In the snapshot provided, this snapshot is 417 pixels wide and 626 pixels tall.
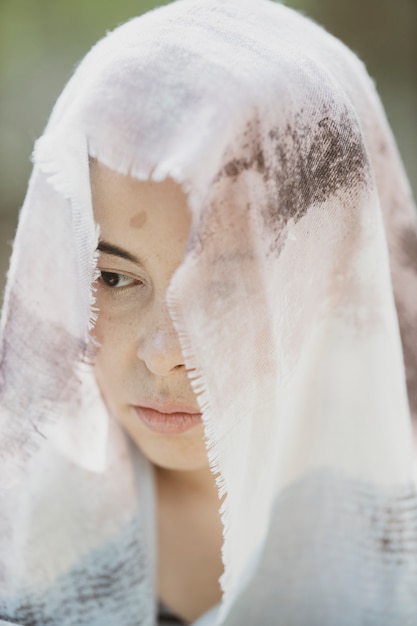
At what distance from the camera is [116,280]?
3.24ft

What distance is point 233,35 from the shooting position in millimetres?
911

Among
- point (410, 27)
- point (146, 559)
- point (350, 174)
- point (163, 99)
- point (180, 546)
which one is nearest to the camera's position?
point (163, 99)

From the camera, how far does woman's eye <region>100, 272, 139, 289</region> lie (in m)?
0.98

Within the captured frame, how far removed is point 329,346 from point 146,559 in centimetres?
45

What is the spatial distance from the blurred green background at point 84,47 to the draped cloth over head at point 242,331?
257 cm

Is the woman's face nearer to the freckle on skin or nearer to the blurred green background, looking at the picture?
the freckle on skin

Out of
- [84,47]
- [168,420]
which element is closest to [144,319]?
[168,420]

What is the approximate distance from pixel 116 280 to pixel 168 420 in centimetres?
20

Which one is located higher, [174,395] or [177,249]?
[177,249]

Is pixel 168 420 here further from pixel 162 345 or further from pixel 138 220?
pixel 138 220

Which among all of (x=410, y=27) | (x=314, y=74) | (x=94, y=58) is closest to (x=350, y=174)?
(x=314, y=74)

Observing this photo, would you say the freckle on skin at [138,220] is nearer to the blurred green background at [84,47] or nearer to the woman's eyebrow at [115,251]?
the woman's eyebrow at [115,251]

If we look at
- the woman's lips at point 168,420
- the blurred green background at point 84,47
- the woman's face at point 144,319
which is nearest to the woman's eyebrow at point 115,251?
the woman's face at point 144,319

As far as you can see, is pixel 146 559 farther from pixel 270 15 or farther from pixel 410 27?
pixel 410 27
